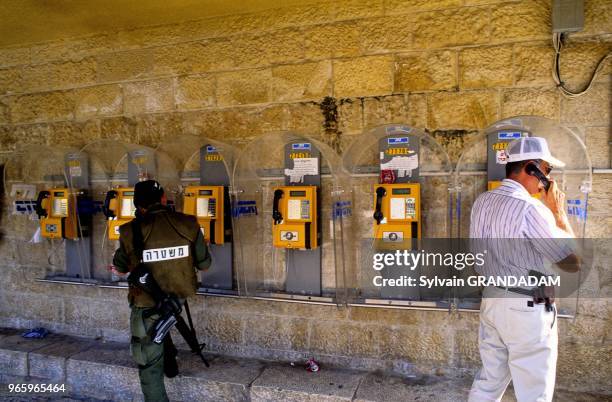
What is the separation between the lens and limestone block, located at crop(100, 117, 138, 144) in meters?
4.23

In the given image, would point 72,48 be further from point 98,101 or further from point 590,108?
point 590,108

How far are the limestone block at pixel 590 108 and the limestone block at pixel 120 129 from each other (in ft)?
11.4

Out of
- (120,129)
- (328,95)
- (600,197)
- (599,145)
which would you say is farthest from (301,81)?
(600,197)

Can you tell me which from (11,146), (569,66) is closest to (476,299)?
(569,66)

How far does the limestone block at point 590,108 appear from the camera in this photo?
116 inches

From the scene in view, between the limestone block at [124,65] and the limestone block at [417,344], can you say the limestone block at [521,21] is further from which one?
the limestone block at [124,65]

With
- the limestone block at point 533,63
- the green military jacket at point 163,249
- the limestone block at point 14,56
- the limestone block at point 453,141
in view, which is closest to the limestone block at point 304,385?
the green military jacket at point 163,249

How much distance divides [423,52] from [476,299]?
1796mm

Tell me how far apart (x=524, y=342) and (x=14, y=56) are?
5205mm

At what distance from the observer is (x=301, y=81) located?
3613mm

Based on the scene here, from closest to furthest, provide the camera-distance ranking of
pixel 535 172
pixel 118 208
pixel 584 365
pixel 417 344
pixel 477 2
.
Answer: pixel 535 172 < pixel 584 365 < pixel 477 2 < pixel 417 344 < pixel 118 208

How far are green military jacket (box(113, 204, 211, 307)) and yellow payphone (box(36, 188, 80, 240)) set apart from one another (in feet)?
4.68

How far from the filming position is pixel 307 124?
3.60 meters

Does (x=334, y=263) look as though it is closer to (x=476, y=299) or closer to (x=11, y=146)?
(x=476, y=299)
